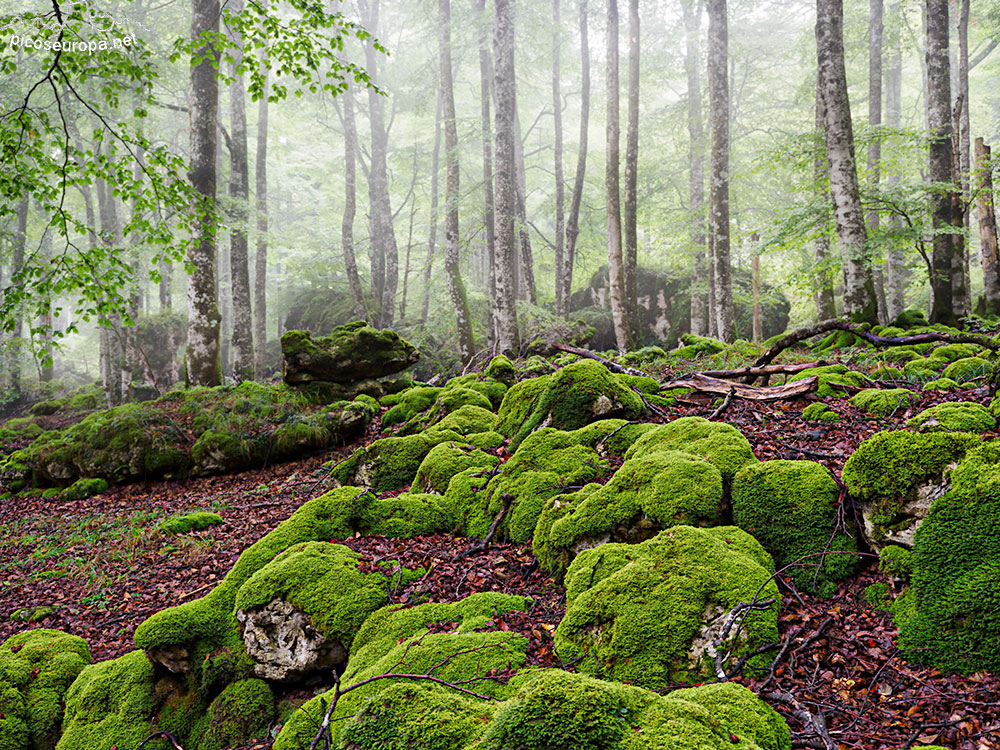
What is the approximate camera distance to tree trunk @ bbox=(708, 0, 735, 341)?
497 inches

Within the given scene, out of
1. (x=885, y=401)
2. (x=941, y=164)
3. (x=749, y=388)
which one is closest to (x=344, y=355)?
(x=749, y=388)

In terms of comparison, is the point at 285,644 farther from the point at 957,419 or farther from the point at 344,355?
the point at 344,355

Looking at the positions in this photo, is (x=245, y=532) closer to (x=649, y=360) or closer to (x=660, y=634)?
(x=660, y=634)

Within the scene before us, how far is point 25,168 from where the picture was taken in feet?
17.7

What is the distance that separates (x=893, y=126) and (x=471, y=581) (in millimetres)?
21593

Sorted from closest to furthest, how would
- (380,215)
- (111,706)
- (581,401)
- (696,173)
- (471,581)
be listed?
(111,706) → (471,581) → (581,401) → (696,173) → (380,215)

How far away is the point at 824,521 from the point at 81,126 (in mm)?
25315

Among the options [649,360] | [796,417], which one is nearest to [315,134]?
[649,360]

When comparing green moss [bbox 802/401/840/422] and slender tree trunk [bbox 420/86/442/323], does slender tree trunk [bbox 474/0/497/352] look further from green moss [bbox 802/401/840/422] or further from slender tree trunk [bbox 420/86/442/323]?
green moss [bbox 802/401/840/422]

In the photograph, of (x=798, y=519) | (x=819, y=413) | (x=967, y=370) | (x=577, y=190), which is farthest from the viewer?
(x=577, y=190)

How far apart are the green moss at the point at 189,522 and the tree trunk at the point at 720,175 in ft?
35.5

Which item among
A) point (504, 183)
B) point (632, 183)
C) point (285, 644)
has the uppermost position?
point (632, 183)

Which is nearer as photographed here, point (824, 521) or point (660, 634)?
point (660, 634)

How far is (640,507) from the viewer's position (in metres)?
3.61
